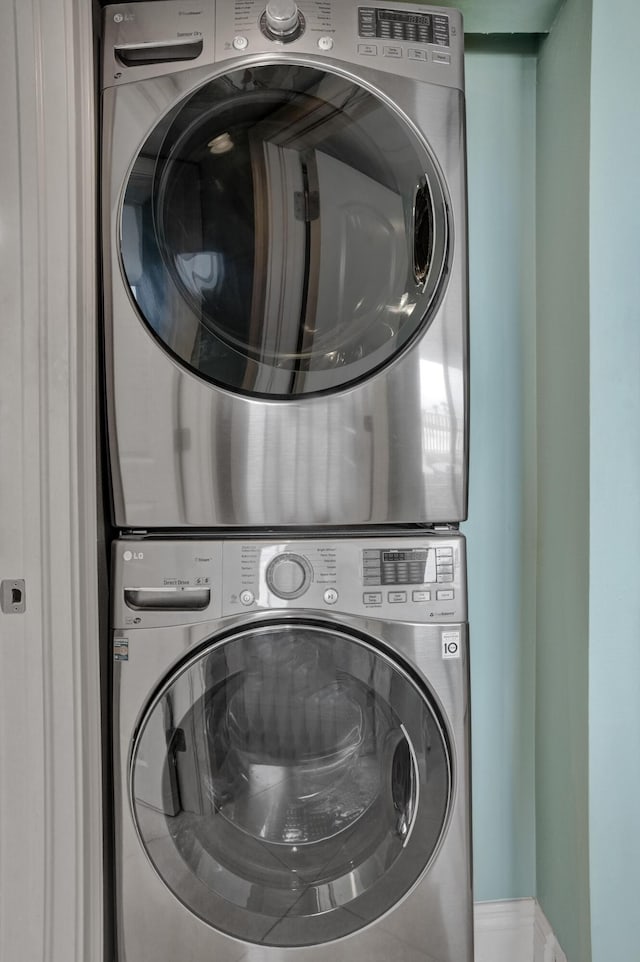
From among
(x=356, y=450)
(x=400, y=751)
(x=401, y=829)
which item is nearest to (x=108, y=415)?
(x=356, y=450)

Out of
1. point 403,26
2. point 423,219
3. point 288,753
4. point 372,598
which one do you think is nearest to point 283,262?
point 423,219

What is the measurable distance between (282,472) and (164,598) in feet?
1.03

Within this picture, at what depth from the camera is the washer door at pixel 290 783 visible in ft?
3.91

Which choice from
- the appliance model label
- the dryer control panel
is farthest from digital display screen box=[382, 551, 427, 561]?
the dryer control panel

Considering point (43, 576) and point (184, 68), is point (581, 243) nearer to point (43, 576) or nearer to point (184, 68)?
point (184, 68)

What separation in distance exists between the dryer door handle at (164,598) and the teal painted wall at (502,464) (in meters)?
0.66

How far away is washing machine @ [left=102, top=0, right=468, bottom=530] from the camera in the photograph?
1.19 m

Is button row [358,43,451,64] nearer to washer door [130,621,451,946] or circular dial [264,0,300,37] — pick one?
circular dial [264,0,300,37]

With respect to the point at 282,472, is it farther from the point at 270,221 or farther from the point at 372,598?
the point at 270,221

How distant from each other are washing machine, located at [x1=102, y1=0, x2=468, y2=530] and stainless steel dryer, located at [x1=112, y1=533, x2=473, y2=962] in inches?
4.7

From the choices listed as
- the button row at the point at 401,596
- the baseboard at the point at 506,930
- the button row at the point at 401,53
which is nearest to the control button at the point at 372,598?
the button row at the point at 401,596

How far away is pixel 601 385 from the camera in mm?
1202

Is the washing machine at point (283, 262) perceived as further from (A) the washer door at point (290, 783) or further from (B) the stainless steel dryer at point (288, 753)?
(A) the washer door at point (290, 783)

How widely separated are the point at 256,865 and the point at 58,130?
133 cm
